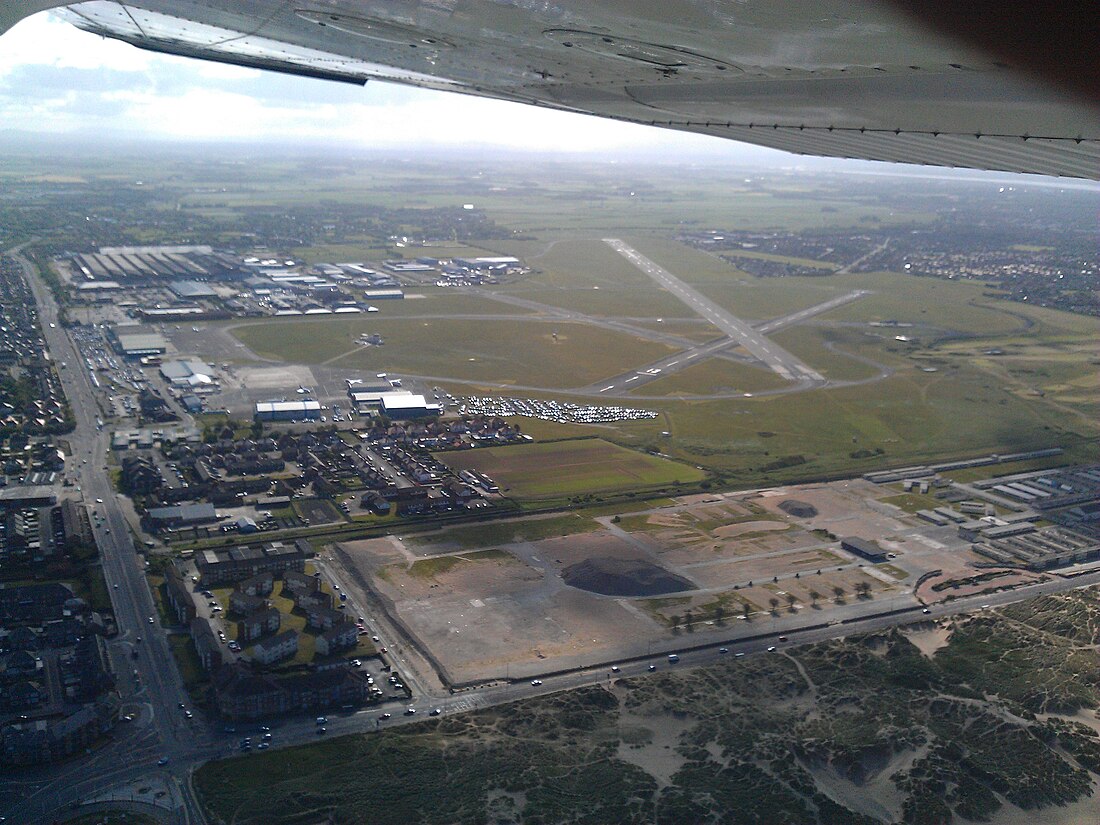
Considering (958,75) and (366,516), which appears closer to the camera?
(958,75)

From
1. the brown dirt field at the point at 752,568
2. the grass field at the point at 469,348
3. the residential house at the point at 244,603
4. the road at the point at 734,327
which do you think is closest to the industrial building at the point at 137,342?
the grass field at the point at 469,348

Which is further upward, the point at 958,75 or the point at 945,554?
the point at 958,75

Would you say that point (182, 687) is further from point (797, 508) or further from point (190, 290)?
point (190, 290)

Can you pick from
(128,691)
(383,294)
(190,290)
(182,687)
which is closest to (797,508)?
(182,687)

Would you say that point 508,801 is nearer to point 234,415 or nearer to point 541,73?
point 541,73

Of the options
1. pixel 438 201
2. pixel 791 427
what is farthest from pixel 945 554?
pixel 438 201

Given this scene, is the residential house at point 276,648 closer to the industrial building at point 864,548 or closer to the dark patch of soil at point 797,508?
the industrial building at point 864,548
